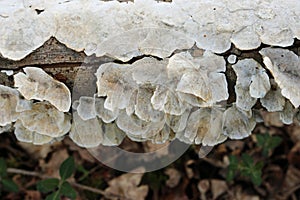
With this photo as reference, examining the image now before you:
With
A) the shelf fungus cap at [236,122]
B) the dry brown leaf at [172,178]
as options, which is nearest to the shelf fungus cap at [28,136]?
the shelf fungus cap at [236,122]

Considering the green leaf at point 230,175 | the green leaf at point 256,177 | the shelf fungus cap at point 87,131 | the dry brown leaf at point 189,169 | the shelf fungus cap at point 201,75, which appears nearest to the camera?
the shelf fungus cap at point 201,75

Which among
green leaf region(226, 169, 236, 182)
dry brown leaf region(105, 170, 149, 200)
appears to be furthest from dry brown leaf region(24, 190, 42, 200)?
green leaf region(226, 169, 236, 182)

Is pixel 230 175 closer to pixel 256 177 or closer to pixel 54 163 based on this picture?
pixel 256 177

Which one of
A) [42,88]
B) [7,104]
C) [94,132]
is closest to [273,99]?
[94,132]

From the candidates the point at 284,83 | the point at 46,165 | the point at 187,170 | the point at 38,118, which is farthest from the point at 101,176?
the point at 284,83

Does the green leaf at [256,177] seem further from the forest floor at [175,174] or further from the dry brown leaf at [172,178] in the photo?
the dry brown leaf at [172,178]

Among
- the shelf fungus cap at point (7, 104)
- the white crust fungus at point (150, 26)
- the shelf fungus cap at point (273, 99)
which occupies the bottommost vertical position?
the shelf fungus cap at point (7, 104)
